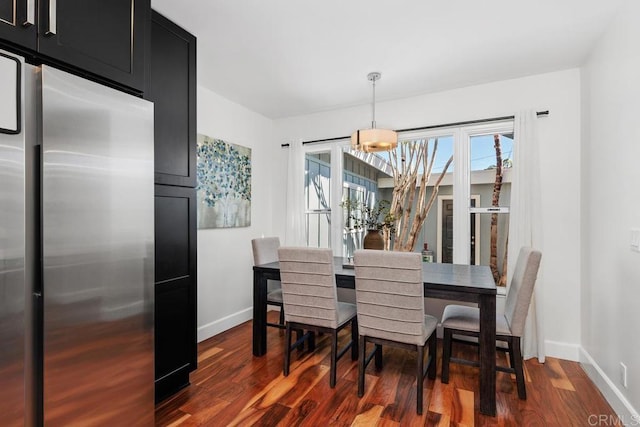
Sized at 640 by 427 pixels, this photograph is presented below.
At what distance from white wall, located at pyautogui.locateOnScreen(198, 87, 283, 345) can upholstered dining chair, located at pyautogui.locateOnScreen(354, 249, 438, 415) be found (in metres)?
1.83

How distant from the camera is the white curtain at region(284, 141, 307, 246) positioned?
424cm

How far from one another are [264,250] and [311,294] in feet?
3.41

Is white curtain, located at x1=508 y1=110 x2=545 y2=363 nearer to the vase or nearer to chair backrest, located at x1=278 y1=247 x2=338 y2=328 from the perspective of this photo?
the vase

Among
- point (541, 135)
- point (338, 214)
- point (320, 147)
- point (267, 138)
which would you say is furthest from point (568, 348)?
point (267, 138)

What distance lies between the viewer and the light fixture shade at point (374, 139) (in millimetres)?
2848

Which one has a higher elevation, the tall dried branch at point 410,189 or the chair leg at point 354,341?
the tall dried branch at point 410,189

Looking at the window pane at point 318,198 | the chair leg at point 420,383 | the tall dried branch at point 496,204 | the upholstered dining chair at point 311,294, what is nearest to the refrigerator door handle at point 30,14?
the upholstered dining chair at point 311,294

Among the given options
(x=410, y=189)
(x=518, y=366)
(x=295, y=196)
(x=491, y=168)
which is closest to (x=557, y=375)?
(x=518, y=366)

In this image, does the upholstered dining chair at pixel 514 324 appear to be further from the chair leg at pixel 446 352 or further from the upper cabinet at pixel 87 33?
the upper cabinet at pixel 87 33

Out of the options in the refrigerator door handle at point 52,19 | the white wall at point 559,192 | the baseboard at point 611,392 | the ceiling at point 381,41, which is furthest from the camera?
the white wall at point 559,192

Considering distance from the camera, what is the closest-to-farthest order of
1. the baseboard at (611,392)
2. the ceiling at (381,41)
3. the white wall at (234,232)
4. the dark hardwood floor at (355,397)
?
the baseboard at (611,392) → the dark hardwood floor at (355,397) → the ceiling at (381,41) → the white wall at (234,232)

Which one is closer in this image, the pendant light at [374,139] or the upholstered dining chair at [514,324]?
the upholstered dining chair at [514,324]

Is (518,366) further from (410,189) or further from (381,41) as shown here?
(381,41)

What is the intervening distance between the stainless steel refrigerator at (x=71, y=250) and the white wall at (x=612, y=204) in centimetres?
273
